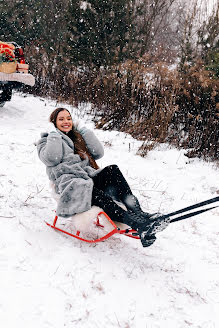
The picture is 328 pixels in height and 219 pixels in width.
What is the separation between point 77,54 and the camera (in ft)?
33.4

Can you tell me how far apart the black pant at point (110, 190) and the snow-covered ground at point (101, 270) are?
38cm

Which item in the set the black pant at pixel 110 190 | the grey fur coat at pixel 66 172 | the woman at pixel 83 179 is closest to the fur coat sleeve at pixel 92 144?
the woman at pixel 83 179

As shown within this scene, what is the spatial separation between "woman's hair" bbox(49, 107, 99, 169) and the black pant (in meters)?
0.24

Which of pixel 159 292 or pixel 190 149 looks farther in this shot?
pixel 190 149

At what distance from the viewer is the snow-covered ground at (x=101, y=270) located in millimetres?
1898

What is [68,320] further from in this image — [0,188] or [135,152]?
[135,152]

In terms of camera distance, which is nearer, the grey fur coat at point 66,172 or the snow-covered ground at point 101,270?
the snow-covered ground at point 101,270

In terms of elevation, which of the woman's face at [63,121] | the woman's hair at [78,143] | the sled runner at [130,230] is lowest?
the sled runner at [130,230]

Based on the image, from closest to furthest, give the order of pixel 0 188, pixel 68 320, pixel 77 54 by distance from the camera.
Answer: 1. pixel 68 320
2. pixel 0 188
3. pixel 77 54

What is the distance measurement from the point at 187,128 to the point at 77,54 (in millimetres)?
5845

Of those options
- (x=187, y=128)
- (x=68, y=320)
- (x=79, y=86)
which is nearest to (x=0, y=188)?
(x=68, y=320)

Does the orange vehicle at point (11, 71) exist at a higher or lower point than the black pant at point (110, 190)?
higher

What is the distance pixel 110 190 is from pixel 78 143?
590mm

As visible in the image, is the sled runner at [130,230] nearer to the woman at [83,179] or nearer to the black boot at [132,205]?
the woman at [83,179]
